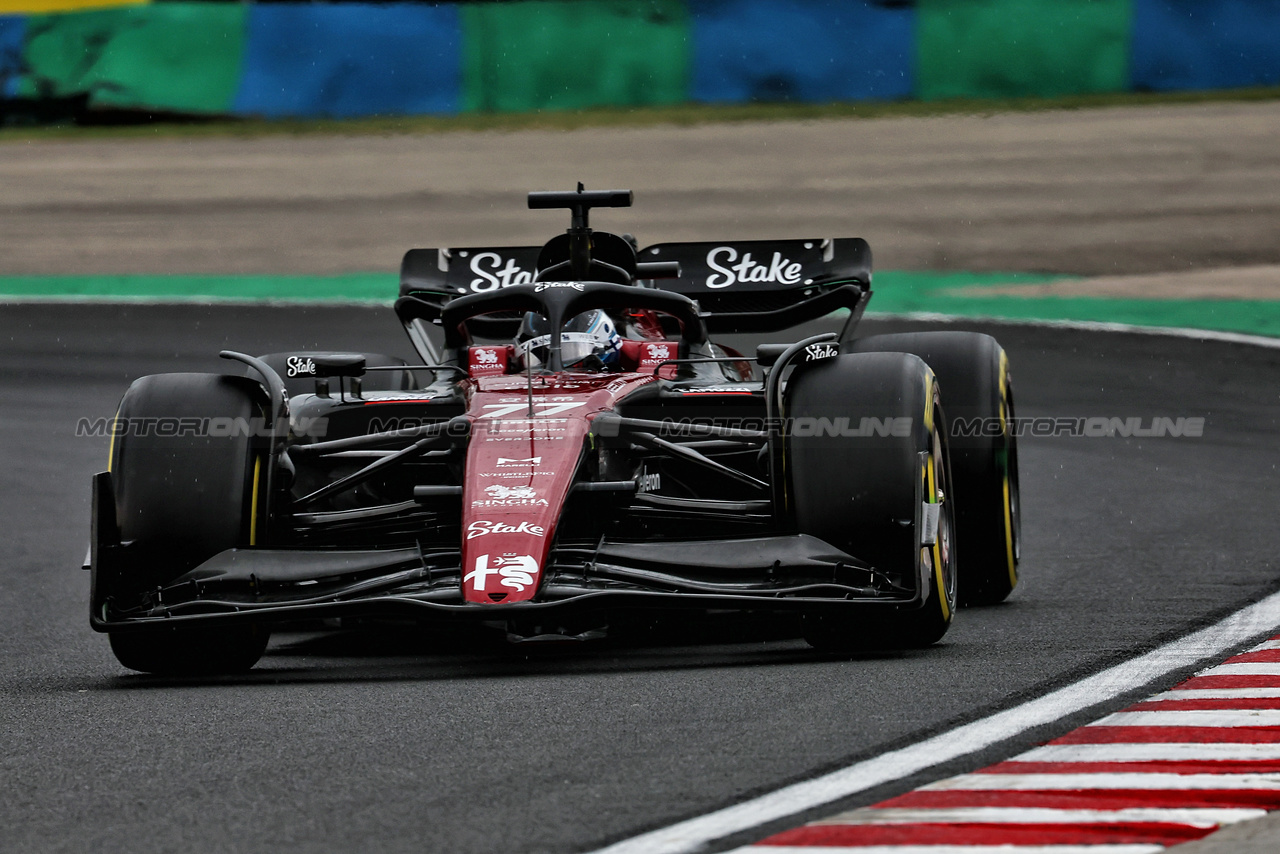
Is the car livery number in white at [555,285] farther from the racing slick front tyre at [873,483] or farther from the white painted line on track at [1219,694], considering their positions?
the white painted line on track at [1219,694]

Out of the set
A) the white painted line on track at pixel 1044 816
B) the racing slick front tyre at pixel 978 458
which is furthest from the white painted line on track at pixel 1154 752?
the racing slick front tyre at pixel 978 458

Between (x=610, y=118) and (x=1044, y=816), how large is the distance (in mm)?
15396

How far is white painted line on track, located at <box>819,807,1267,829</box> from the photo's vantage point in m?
3.82

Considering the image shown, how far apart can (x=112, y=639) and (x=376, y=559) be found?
2.94 ft

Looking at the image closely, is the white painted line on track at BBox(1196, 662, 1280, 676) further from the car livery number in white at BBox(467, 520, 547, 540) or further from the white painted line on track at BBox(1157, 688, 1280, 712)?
the car livery number in white at BBox(467, 520, 547, 540)

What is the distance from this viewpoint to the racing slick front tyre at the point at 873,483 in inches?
232

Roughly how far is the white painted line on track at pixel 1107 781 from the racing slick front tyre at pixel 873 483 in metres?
1.57

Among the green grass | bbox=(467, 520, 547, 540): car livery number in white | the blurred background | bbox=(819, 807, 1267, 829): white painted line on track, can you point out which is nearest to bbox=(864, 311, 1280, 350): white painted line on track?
the green grass

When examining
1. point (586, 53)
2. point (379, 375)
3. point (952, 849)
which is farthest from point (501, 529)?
point (586, 53)

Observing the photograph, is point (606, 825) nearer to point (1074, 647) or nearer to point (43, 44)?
point (1074, 647)

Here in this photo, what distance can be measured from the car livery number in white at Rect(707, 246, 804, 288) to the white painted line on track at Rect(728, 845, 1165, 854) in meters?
5.36

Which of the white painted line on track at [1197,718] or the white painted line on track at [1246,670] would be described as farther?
the white painted line on track at [1246,670]

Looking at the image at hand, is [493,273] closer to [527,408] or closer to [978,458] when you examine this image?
[978,458]

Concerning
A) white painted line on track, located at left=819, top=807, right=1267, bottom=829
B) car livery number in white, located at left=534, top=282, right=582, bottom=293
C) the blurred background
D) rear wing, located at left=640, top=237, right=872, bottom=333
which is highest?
the blurred background
